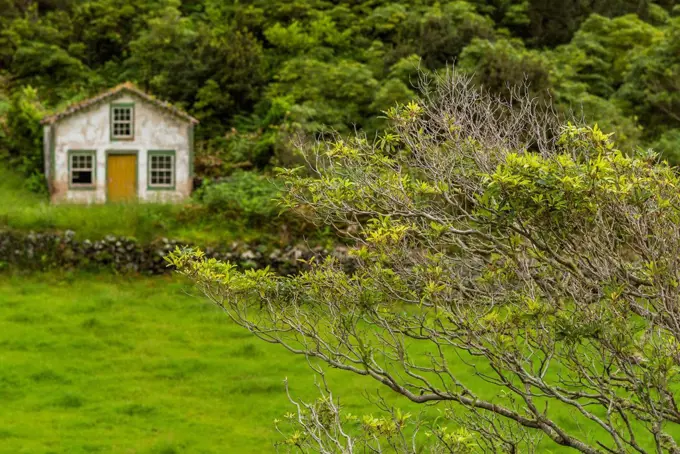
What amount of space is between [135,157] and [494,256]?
2701 cm

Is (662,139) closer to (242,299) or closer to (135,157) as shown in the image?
(135,157)

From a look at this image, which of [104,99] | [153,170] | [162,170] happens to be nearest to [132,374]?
[162,170]

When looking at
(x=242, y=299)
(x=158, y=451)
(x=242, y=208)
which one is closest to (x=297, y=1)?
(x=242, y=208)

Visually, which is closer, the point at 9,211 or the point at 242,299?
the point at 242,299

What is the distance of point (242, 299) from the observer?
10938 mm

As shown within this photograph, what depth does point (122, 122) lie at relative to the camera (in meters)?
35.2

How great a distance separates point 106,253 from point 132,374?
26.2ft

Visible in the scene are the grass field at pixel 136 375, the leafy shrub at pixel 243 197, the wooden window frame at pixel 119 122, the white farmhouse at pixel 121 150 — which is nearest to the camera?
the grass field at pixel 136 375

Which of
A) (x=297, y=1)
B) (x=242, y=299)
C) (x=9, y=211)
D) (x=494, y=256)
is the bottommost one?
(x=9, y=211)

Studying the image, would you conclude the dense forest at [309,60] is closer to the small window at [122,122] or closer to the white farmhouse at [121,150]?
the white farmhouse at [121,150]

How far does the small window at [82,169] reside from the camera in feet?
115

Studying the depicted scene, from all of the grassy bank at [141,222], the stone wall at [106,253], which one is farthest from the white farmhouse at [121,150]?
the stone wall at [106,253]

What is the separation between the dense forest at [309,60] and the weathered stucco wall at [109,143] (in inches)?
51.9

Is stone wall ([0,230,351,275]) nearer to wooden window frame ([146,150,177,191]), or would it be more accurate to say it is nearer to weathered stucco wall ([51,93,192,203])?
weathered stucco wall ([51,93,192,203])
